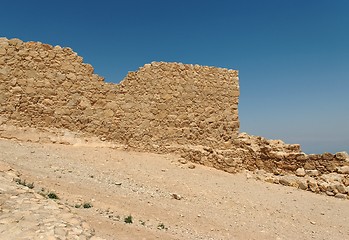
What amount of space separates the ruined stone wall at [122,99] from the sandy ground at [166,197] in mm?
752

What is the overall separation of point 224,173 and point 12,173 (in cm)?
660

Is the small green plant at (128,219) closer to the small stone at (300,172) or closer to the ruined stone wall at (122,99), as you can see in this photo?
the ruined stone wall at (122,99)

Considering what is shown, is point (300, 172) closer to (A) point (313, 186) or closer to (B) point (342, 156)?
(A) point (313, 186)

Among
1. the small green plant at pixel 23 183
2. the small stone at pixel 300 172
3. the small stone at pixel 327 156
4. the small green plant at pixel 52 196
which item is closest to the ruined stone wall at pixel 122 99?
the small stone at pixel 300 172

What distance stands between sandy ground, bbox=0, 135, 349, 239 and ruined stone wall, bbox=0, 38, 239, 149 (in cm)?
75

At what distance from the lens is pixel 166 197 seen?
7.72 m

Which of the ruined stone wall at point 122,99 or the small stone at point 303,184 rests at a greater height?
the ruined stone wall at point 122,99

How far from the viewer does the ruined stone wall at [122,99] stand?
9.97 meters

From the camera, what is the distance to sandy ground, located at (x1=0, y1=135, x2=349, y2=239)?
5.93 meters

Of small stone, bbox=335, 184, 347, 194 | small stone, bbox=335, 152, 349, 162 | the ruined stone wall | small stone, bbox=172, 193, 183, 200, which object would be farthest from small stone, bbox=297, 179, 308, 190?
small stone, bbox=172, 193, 183, 200

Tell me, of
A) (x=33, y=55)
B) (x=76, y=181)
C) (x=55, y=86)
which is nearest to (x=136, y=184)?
(x=76, y=181)

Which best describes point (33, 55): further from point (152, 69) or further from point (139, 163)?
point (139, 163)

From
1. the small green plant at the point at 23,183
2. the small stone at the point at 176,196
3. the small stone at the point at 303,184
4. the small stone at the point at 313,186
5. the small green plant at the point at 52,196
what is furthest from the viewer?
the small stone at the point at 303,184

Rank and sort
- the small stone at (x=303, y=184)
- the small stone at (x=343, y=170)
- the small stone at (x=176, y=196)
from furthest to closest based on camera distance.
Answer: the small stone at (x=343, y=170) < the small stone at (x=303, y=184) < the small stone at (x=176, y=196)
